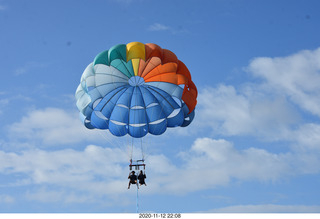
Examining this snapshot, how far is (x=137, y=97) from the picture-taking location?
1207 inches

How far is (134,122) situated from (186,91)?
3.41 meters

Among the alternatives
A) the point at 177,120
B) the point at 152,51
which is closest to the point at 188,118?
the point at 177,120

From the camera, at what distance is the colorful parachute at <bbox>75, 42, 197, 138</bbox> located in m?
29.9

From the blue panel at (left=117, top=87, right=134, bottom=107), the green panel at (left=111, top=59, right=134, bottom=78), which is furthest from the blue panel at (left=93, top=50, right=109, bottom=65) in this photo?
the blue panel at (left=117, top=87, right=134, bottom=107)

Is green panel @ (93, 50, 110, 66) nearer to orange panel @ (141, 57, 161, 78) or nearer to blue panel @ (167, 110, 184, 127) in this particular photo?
orange panel @ (141, 57, 161, 78)

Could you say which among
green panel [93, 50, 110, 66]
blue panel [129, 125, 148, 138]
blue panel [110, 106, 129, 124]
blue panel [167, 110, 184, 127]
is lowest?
blue panel [129, 125, 148, 138]

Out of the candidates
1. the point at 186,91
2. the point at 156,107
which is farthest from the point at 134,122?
the point at 186,91

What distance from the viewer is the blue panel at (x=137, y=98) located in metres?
30.6

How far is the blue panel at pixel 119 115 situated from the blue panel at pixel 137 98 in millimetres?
567

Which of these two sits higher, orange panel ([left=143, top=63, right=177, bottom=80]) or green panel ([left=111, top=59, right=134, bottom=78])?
green panel ([left=111, top=59, right=134, bottom=78])

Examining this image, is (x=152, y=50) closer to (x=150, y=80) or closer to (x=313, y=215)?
(x=150, y=80)

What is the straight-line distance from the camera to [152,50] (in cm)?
2872

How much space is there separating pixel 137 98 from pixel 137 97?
0.06 m

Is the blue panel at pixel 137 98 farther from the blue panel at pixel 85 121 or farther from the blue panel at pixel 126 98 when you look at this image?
the blue panel at pixel 85 121
